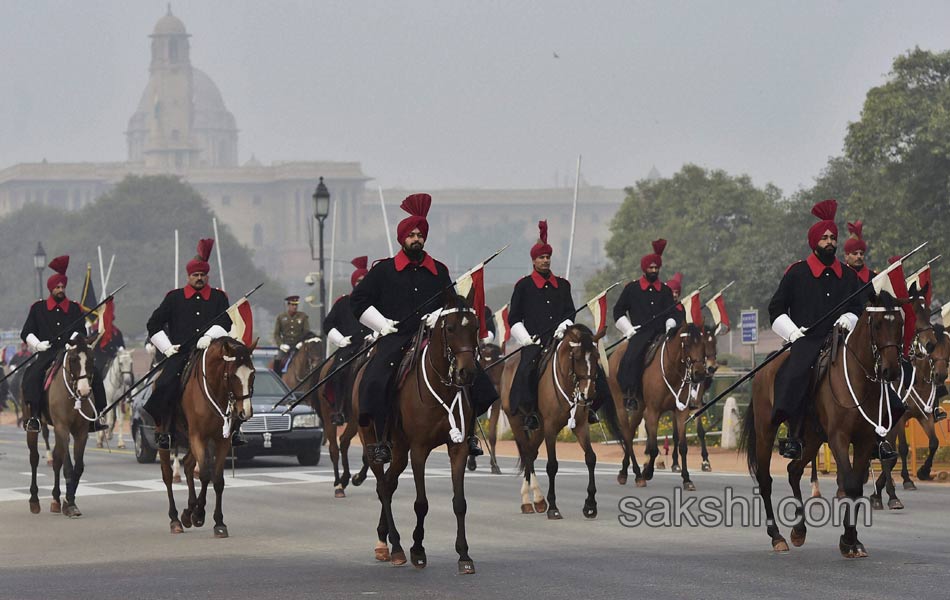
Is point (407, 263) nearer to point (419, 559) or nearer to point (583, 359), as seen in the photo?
point (419, 559)

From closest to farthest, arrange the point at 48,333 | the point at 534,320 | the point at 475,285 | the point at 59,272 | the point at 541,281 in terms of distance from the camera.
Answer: the point at 475,285 → the point at 541,281 → the point at 534,320 → the point at 59,272 → the point at 48,333

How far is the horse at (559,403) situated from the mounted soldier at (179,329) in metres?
2.98

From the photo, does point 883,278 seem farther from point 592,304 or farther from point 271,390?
point 271,390

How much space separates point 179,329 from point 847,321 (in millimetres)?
6753

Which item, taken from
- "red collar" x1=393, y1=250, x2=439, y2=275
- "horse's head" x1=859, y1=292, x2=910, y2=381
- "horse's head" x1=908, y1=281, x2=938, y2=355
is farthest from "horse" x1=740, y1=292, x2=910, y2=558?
"horse's head" x1=908, y1=281, x2=938, y2=355

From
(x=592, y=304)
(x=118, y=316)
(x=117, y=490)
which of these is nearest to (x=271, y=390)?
(x=117, y=490)

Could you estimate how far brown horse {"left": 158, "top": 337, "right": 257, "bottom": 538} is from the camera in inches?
663

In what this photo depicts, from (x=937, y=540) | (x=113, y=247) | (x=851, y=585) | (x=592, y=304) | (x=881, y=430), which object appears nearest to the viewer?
(x=851, y=585)

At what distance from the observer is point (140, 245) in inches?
5674

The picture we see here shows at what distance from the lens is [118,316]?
425 ft

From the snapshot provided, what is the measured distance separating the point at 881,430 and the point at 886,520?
3.54 metres

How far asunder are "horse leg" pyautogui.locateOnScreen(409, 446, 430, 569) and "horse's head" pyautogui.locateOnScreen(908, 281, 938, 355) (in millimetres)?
6306

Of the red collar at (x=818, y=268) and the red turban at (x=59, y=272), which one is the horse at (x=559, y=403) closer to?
the red collar at (x=818, y=268)

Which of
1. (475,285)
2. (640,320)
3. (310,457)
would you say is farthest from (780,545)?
(310,457)
